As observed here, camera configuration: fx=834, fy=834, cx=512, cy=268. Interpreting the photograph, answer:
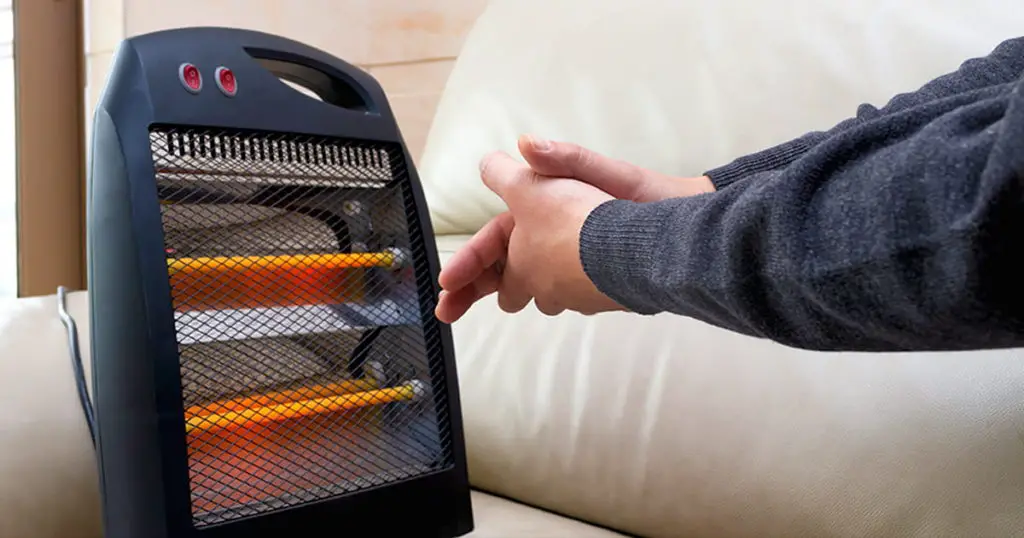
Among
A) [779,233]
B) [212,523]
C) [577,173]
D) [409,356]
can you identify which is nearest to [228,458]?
[212,523]

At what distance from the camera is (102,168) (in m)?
0.61

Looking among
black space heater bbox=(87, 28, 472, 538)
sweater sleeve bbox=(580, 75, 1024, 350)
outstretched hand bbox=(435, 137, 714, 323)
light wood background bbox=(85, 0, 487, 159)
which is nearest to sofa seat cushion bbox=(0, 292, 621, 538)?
black space heater bbox=(87, 28, 472, 538)

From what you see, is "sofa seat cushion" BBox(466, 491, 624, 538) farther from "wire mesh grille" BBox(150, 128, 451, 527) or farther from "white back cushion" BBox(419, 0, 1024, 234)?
"white back cushion" BBox(419, 0, 1024, 234)

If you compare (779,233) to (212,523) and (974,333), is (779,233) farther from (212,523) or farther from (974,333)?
(212,523)

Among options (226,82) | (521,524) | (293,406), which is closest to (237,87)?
(226,82)

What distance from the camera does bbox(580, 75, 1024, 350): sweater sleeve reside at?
0.29 metres

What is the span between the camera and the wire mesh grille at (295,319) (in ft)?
2.09

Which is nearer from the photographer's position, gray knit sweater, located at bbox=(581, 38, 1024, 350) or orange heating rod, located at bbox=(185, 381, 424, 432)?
gray knit sweater, located at bbox=(581, 38, 1024, 350)

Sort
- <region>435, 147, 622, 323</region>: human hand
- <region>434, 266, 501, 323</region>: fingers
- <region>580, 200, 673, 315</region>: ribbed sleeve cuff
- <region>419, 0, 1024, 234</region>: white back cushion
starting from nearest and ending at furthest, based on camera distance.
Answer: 1. <region>580, 200, 673, 315</region>: ribbed sleeve cuff
2. <region>435, 147, 622, 323</region>: human hand
3. <region>434, 266, 501, 323</region>: fingers
4. <region>419, 0, 1024, 234</region>: white back cushion

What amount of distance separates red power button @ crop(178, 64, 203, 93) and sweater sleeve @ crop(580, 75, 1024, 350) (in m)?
0.41

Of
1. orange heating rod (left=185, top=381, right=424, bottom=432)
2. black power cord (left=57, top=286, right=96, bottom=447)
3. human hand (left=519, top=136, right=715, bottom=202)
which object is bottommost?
orange heating rod (left=185, top=381, right=424, bottom=432)

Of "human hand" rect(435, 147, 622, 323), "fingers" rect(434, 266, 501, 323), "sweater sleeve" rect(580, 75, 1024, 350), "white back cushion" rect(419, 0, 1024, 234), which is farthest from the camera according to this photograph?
"white back cushion" rect(419, 0, 1024, 234)

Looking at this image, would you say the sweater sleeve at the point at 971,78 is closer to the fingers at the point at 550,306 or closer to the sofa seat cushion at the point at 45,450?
the fingers at the point at 550,306

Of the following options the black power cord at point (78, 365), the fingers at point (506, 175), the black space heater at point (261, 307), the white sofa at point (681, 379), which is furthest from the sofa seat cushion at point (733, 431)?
the black power cord at point (78, 365)
